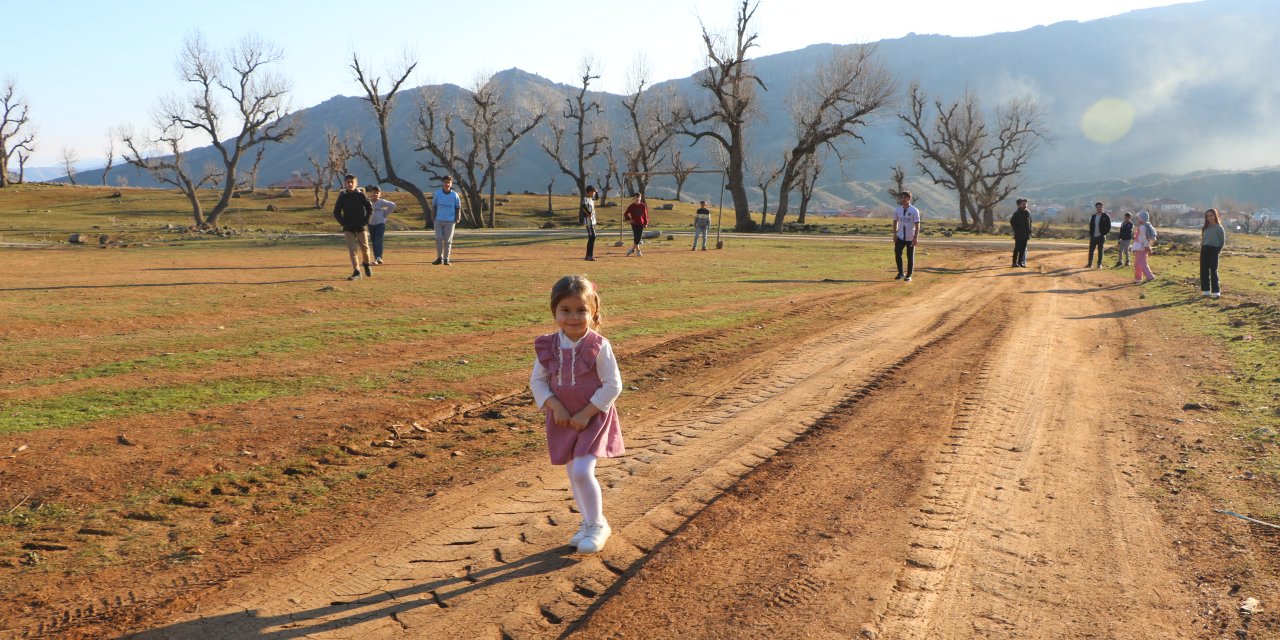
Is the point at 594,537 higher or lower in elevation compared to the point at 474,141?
lower

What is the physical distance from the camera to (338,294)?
14.7 m

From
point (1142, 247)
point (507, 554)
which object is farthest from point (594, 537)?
point (1142, 247)

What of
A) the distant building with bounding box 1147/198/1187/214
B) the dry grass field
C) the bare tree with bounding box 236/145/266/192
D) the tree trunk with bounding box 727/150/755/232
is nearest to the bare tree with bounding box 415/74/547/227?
the bare tree with bounding box 236/145/266/192

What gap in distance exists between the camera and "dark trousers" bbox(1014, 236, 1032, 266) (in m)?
24.6

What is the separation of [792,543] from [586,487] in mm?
1159

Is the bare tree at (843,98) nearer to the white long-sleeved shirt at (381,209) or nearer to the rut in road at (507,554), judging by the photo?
the white long-sleeved shirt at (381,209)

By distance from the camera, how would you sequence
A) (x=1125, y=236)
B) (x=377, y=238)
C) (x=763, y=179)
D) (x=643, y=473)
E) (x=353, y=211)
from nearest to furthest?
1. (x=643, y=473)
2. (x=353, y=211)
3. (x=377, y=238)
4. (x=1125, y=236)
5. (x=763, y=179)

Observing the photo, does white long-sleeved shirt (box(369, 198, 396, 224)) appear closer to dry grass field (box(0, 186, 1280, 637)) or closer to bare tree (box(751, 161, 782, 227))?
dry grass field (box(0, 186, 1280, 637))

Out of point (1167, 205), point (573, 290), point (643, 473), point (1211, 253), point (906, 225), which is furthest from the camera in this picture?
point (1167, 205)

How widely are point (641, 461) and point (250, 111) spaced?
52057 mm

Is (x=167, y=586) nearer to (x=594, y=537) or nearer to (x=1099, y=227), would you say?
(x=594, y=537)

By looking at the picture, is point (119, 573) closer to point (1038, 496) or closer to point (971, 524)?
point (971, 524)

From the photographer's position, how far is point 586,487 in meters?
4.41

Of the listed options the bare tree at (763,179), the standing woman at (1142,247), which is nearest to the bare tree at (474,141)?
the bare tree at (763,179)
